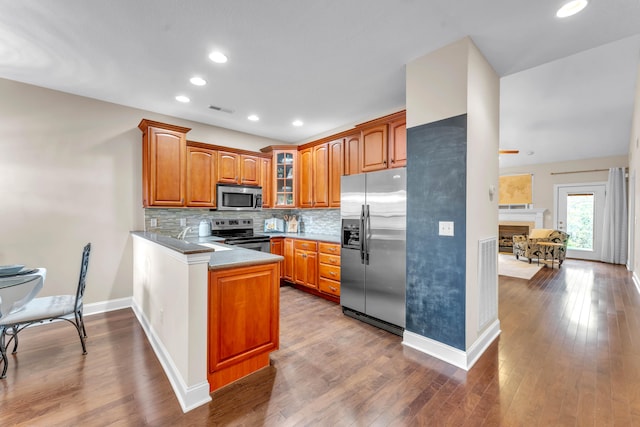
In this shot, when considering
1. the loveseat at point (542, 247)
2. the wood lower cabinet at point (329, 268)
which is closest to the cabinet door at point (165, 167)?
the wood lower cabinet at point (329, 268)

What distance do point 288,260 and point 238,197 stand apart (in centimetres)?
132

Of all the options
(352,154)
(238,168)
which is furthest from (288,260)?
(352,154)

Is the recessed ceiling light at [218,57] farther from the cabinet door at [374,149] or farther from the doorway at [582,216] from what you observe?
the doorway at [582,216]

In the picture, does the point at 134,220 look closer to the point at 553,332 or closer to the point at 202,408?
the point at 202,408

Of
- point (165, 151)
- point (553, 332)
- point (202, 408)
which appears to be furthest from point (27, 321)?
point (553, 332)

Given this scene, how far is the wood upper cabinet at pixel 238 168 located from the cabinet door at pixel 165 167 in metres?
0.62

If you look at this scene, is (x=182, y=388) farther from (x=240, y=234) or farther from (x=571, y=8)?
(x=571, y=8)

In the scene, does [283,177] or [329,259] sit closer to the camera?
[329,259]

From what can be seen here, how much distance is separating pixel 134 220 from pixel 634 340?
5.89 m

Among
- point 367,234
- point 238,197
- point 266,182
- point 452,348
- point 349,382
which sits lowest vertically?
point 349,382

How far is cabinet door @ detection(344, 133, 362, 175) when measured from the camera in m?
3.84

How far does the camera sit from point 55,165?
3.20 meters

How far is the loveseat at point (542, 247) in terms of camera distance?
6.26m

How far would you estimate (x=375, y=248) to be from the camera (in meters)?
2.96
